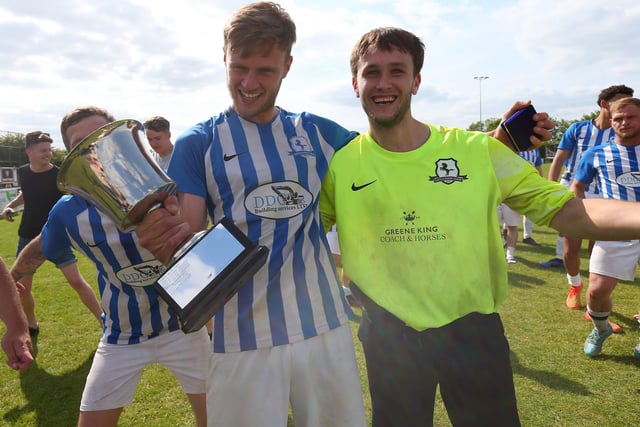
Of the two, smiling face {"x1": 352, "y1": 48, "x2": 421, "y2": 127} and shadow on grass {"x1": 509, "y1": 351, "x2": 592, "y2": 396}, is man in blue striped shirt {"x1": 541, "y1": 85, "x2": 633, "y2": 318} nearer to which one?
shadow on grass {"x1": 509, "y1": 351, "x2": 592, "y2": 396}

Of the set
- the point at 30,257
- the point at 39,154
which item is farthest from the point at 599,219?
the point at 39,154

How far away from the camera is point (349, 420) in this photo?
1.91m

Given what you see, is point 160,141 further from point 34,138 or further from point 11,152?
point 11,152

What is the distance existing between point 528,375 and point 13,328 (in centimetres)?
375

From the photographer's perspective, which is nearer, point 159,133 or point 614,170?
point 614,170

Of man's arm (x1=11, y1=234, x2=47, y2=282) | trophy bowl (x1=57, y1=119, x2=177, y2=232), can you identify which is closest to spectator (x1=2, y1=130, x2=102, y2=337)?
man's arm (x1=11, y1=234, x2=47, y2=282)

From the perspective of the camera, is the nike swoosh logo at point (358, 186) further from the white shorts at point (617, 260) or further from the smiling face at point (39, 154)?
the smiling face at point (39, 154)

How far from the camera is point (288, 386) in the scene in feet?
6.16

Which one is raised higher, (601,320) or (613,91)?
(613,91)

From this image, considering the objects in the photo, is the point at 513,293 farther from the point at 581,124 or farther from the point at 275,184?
the point at 275,184

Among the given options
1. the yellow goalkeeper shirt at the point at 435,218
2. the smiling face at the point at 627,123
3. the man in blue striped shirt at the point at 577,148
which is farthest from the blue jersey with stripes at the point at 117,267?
the man in blue striped shirt at the point at 577,148

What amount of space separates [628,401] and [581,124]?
414cm

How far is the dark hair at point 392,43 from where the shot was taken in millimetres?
1995

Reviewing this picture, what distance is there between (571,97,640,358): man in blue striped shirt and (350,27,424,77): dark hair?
2.93 meters
